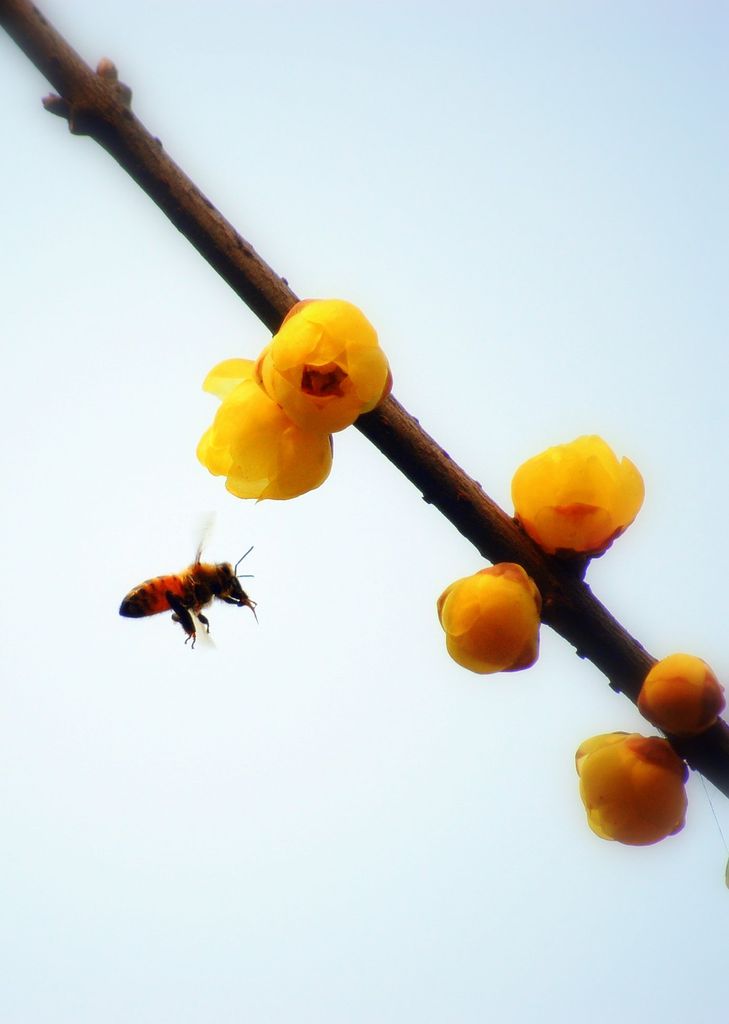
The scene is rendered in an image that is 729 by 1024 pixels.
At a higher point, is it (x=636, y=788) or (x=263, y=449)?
(x=263, y=449)

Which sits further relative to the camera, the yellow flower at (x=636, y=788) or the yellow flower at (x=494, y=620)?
the yellow flower at (x=636, y=788)

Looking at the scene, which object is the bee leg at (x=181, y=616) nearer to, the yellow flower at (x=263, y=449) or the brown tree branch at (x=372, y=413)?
the yellow flower at (x=263, y=449)

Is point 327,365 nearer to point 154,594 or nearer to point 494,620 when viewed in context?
point 494,620

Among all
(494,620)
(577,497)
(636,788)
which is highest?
(577,497)

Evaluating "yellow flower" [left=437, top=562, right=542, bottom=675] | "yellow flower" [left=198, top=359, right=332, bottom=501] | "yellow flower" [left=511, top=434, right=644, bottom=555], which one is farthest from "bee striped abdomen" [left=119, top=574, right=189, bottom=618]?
"yellow flower" [left=511, top=434, right=644, bottom=555]

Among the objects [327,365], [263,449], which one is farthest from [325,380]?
[263,449]

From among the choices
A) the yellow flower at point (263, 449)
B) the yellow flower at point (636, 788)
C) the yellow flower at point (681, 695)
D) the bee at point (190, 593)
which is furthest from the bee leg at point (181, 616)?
the yellow flower at point (681, 695)

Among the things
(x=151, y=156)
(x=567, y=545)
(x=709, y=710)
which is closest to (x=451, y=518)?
(x=567, y=545)
